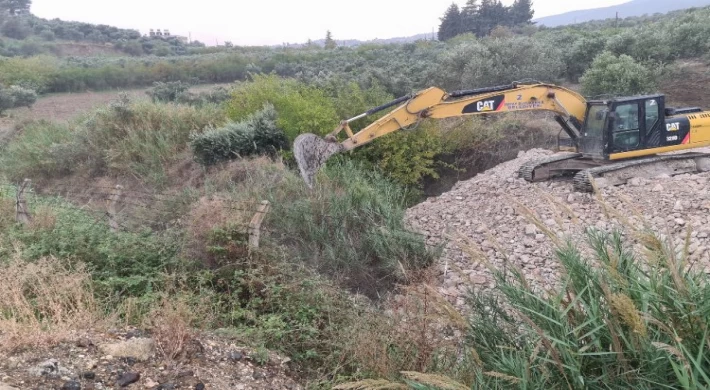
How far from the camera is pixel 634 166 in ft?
28.2

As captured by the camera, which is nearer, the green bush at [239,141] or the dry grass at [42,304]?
the dry grass at [42,304]

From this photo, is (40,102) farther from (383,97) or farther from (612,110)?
(612,110)

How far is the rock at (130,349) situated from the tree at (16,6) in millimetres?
70102

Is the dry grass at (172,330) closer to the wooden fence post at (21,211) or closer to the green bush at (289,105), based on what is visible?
the wooden fence post at (21,211)

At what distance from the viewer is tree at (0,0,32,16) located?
60656mm

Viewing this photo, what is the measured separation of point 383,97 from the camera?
11.5 meters

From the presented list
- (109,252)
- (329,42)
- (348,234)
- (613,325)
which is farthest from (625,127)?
(329,42)

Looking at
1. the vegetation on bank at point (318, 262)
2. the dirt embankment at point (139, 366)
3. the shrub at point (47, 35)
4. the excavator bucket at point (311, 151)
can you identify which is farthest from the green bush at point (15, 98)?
the shrub at point (47, 35)

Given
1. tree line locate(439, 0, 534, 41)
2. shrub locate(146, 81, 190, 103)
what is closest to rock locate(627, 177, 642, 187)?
shrub locate(146, 81, 190, 103)

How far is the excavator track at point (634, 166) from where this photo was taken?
8.24m

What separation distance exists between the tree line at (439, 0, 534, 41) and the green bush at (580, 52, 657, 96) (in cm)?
3190

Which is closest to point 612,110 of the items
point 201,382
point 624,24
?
point 201,382

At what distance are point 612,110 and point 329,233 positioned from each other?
5.23 m

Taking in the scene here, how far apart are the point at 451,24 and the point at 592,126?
41328 millimetres
